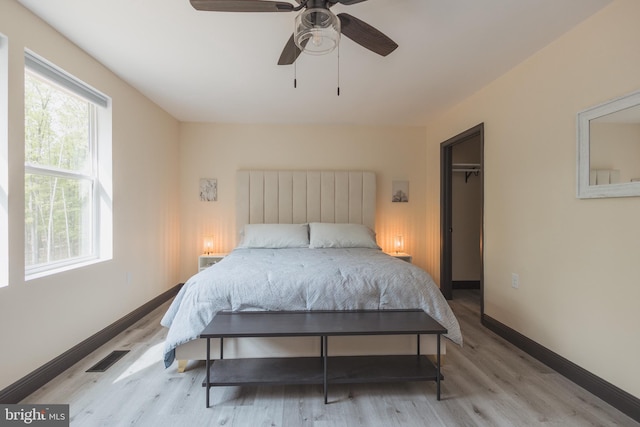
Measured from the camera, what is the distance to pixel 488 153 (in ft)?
10.3

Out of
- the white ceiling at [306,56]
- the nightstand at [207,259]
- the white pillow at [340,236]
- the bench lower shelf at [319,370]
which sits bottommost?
the bench lower shelf at [319,370]

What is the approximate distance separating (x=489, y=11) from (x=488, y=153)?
1.52 meters

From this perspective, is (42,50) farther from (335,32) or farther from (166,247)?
(166,247)

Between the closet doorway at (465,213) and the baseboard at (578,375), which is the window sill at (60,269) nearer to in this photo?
the baseboard at (578,375)

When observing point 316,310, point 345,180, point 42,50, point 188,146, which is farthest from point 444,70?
point 188,146

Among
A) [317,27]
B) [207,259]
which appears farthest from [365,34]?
[207,259]

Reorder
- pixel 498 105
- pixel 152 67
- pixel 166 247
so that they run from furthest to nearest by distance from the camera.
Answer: pixel 166 247, pixel 498 105, pixel 152 67

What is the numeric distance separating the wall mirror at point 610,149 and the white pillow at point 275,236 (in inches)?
105

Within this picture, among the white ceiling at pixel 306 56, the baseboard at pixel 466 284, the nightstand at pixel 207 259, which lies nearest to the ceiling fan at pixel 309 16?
the white ceiling at pixel 306 56

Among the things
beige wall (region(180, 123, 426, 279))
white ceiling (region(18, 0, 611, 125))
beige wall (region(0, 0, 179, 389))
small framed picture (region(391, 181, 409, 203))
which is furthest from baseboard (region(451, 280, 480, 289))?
beige wall (region(0, 0, 179, 389))

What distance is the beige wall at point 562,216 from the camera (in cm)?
185

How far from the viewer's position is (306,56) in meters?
2.51

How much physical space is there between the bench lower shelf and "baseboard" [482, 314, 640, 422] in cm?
102

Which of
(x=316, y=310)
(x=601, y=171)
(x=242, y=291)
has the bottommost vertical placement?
(x=316, y=310)
